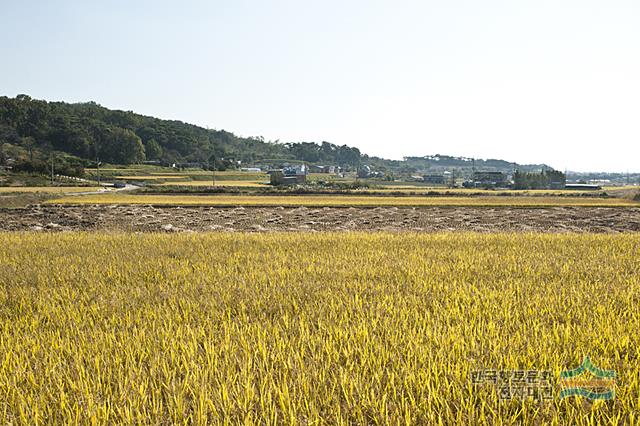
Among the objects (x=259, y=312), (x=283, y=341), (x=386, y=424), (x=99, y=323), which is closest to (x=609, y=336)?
(x=386, y=424)

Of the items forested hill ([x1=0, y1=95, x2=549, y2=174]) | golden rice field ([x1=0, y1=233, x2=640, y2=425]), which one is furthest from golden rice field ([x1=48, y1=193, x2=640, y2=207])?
forested hill ([x1=0, y1=95, x2=549, y2=174])

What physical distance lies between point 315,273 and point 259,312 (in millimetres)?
2008

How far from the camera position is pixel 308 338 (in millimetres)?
3588

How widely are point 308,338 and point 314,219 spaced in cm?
1785

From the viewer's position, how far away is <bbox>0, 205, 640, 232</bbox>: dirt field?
1794 centimetres

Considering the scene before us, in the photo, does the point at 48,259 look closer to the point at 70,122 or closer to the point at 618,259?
the point at 618,259

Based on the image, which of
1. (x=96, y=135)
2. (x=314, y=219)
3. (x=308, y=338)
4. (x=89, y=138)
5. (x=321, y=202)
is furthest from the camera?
(x=96, y=135)

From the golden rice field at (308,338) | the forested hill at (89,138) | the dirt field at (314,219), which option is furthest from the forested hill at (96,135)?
the golden rice field at (308,338)

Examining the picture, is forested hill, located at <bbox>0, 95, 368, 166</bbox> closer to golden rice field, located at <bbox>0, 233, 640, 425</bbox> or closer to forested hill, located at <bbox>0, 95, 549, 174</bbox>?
forested hill, located at <bbox>0, 95, 549, 174</bbox>

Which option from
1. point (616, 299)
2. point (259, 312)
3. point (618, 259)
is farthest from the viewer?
point (618, 259)

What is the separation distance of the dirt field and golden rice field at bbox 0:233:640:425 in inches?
429

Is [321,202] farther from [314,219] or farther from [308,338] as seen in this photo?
[308,338]

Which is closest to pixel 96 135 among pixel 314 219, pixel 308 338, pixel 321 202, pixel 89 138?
pixel 89 138

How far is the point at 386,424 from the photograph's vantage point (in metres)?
2.28
